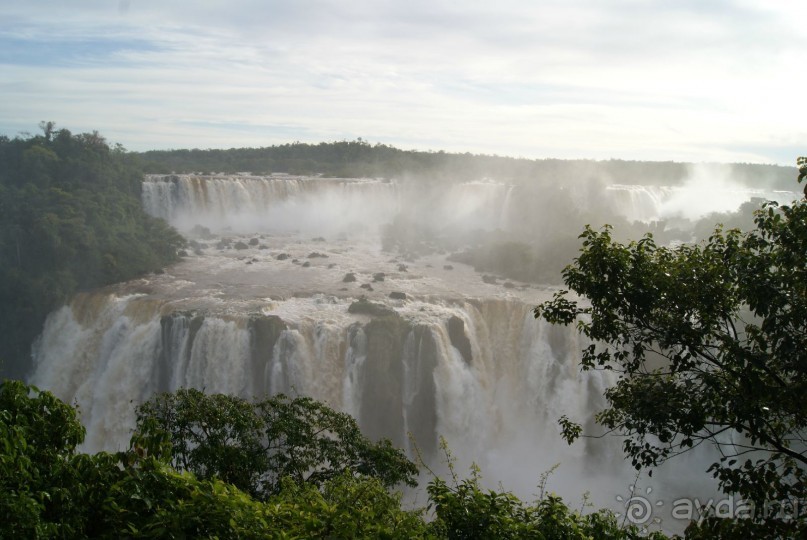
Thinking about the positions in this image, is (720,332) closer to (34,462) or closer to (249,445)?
(34,462)

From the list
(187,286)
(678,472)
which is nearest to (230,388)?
(187,286)

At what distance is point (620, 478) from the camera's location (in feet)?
57.9

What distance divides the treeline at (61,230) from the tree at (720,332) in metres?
20.7

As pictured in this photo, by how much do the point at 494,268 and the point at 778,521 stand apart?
23.0m

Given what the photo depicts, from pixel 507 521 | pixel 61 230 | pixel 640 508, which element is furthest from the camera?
pixel 61 230

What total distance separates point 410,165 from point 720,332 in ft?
150

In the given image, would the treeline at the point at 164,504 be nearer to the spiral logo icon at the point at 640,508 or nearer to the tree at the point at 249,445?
the tree at the point at 249,445

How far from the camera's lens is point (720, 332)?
18.6 ft

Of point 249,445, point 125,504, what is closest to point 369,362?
point 249,445

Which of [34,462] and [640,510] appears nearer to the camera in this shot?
[34,462]

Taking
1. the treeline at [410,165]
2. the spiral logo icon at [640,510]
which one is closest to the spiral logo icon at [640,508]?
the spiral logo icon at [640,510]

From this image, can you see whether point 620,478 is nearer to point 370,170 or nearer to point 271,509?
point 271,509

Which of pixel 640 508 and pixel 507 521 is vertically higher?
pixel 507 521

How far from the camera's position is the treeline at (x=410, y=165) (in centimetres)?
4844
